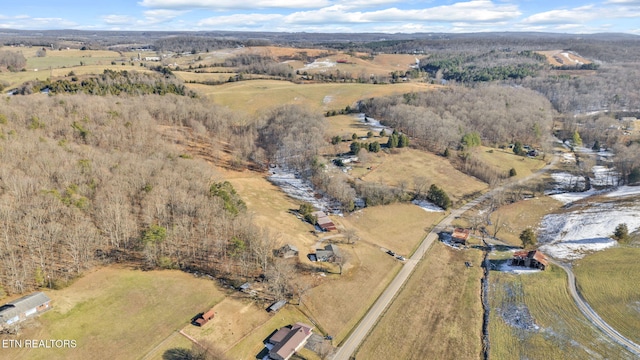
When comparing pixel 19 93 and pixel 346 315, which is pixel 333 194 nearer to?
pixel 346 315

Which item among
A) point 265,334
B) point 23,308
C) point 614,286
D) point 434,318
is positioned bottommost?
point 434,318

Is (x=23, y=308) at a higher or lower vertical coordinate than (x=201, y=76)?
lower

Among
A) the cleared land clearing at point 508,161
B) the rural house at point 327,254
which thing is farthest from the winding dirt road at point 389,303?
the cleared land clearing at point 508,161

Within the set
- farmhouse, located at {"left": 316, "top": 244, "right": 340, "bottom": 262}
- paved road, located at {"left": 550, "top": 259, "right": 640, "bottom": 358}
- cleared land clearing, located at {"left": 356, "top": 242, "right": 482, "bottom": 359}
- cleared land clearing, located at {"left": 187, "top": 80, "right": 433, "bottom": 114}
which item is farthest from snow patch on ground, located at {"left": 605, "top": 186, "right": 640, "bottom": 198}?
cleared land clearing, located at {"left": 187, "top": 80, "right": 433, "bottom": 114}

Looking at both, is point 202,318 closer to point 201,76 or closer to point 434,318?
point 434,318

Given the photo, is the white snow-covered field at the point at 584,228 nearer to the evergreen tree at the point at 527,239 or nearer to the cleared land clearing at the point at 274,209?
the evergreen tree at the point at 527,239

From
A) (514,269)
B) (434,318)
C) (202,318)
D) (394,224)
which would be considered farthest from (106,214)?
(514,269)
